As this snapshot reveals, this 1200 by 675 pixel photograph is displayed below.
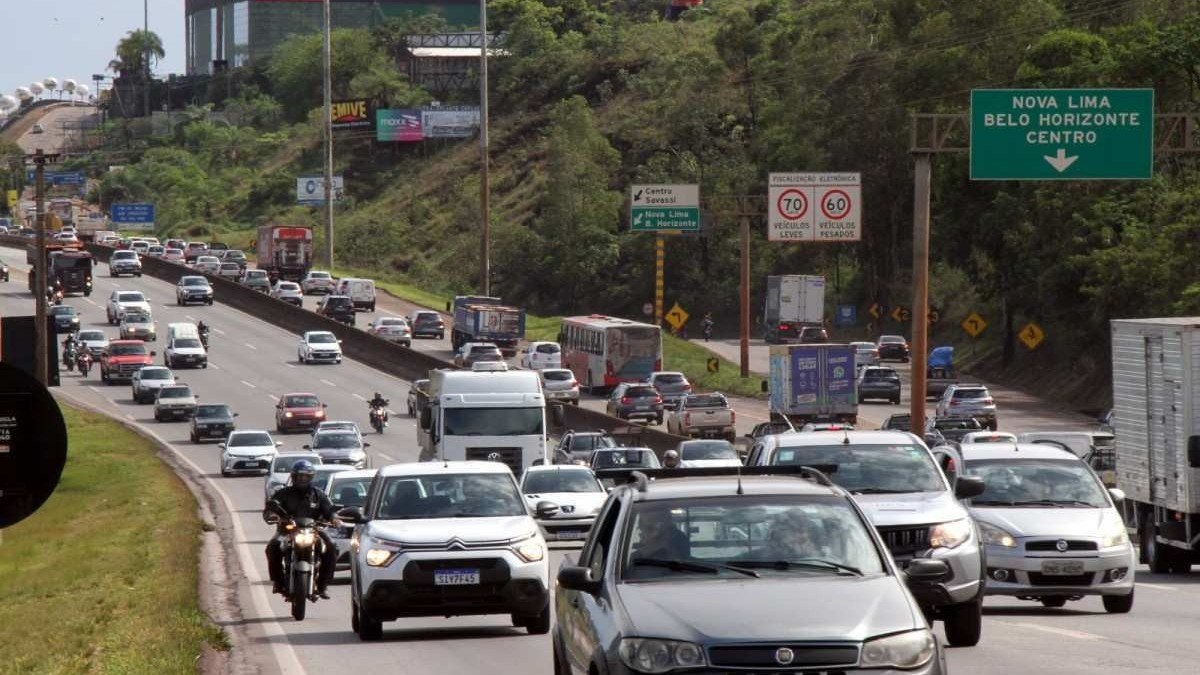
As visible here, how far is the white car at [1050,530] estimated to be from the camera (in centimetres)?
1917

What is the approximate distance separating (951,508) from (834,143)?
95094mm

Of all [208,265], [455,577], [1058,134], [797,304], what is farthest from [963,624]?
[208,265]

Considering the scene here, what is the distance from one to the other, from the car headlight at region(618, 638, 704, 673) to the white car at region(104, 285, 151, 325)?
288 feet

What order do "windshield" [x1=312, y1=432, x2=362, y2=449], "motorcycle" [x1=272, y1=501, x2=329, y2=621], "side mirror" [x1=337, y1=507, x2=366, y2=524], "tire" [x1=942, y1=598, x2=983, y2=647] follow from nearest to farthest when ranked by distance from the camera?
"tire" [x1=942, y1=598, x2=983, y2=647], "side mirror" [x1=337, y1=507, x2=366, y2=524], "motorcycle" [x1=272, y1=501, x2=329, y2=621], "windshield" [x1=312, y1=432, x2=362, y2=449]

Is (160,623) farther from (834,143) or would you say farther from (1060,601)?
(834,143)

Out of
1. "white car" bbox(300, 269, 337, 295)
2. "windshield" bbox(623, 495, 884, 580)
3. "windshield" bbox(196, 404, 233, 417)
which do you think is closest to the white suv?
"windshield" bbox(623, 495, 884, 580)

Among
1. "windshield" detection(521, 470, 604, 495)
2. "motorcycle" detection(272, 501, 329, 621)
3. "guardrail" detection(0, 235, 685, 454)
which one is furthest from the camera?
"guardrail" detection(0, 235, 685, 454)

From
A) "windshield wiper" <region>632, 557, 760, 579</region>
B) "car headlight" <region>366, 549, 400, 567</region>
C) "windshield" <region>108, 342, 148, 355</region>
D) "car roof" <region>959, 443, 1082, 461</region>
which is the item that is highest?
"windshield wiper" <region>632, 557, 760, 579</region>

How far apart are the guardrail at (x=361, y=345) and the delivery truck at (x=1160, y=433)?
27.4m

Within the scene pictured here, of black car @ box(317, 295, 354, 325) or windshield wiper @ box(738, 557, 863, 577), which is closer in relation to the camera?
windshield wiper @ box(738, 557, 863, 577)

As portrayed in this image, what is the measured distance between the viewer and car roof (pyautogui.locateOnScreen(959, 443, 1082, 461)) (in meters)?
20.6

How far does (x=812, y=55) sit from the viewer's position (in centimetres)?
12006

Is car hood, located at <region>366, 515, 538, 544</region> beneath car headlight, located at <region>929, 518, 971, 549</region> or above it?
beneath

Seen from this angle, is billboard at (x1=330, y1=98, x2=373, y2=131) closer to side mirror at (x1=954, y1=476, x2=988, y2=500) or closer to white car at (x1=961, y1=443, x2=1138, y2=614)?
white car at (x1=961, y1=443, x2=1138, y2=614)
